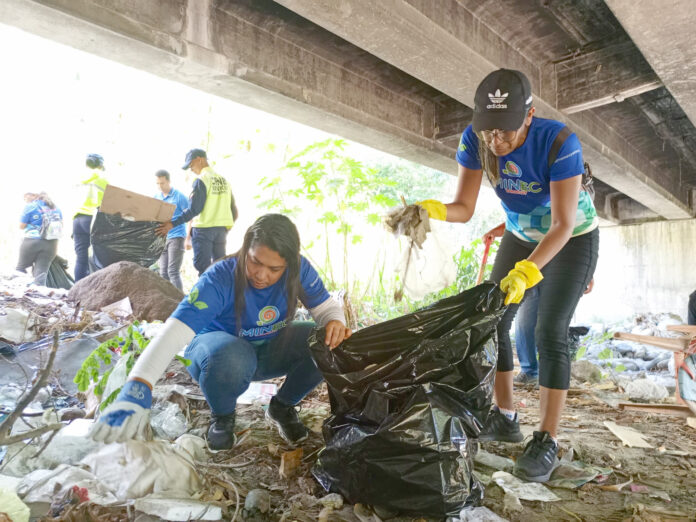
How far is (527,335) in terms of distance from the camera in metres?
3.79

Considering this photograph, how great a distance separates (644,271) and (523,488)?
8348 mm

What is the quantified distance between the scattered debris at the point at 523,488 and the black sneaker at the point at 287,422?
0.85 m

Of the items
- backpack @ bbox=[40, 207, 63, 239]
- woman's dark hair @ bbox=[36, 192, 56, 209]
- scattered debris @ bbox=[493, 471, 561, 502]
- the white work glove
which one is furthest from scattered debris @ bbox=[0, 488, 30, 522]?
woman's dark hair @ bbox=[36, 192, 56, 209]

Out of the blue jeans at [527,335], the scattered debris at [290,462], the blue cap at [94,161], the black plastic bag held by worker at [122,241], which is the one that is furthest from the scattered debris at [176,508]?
the blue cap at [94,161]

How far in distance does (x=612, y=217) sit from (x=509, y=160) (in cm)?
779

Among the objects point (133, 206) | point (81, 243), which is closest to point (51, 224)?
point (81, 243)

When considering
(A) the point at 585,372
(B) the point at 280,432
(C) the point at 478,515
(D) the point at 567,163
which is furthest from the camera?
(A) the point at 585,372

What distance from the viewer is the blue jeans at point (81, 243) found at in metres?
4.89

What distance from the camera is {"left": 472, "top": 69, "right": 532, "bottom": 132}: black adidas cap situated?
1823 mm

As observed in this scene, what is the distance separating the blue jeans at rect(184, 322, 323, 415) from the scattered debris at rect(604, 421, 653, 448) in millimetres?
1685

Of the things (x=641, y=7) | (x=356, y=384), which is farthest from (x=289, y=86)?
(x=356, y=384)

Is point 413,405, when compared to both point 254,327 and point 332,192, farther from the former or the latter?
point 332,192

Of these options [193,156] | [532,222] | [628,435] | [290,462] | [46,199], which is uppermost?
[193,156]

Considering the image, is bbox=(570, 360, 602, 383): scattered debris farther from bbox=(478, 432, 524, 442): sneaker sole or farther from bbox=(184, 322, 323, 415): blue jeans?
bbox=(184, 322, 323, 415): blue jeans
